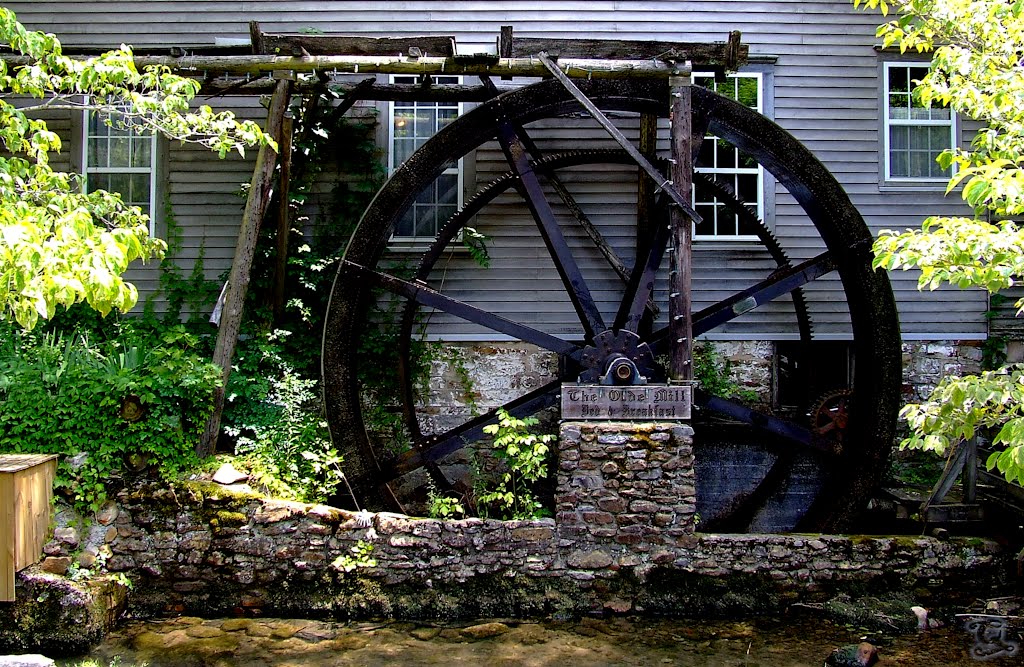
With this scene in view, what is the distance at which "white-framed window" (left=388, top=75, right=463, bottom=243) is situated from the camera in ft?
25.0

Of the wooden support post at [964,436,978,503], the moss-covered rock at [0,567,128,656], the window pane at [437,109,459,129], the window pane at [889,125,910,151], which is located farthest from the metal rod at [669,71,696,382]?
the moss-covered rock at [0,567,128,656]

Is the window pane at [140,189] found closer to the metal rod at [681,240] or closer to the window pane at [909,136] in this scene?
the metal rod at [681,240]

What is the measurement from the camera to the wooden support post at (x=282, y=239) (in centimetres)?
664

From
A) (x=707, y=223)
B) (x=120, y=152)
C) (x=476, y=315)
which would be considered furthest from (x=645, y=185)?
(x=120, y=152)

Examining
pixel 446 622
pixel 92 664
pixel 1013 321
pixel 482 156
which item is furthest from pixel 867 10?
pixel 92 664

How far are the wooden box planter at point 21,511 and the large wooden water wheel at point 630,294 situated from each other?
6.62 ft

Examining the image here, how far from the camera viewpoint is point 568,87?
19.2ft

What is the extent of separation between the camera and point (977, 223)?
4000mm

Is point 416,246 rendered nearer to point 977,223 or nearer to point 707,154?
point 707,154

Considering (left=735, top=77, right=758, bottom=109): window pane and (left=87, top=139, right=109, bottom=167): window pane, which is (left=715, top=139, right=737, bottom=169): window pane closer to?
(left=735, top=77, right=758, bottom=109): window pane

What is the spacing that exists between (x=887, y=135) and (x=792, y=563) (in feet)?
14.7

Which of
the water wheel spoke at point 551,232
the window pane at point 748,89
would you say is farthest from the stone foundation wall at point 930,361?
the water wheel spoke at point 551,232

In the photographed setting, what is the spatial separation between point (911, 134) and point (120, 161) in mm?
7655

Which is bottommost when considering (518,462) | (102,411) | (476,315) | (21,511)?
(21,511)
